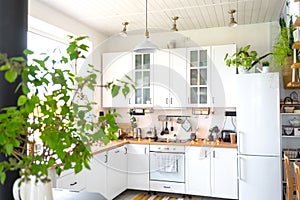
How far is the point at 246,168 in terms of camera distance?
12.0ft

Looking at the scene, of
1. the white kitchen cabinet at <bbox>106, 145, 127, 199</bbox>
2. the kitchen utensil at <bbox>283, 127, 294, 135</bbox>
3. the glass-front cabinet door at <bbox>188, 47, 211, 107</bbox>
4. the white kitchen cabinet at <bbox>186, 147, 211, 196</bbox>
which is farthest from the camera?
the glass-front cabinet door at <bbox>188, 47, 211, 107</bbox>

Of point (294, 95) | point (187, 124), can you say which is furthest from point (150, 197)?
point (294, 95)

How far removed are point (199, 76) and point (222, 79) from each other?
13.7 inches

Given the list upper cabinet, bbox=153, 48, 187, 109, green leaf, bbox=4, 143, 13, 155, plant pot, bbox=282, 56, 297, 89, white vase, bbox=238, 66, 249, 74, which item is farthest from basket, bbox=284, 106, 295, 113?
green leaf, bbox=4, 143, 13, 155

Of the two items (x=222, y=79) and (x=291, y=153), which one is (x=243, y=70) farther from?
(x=291, y=153)

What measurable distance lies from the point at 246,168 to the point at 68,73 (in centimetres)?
322

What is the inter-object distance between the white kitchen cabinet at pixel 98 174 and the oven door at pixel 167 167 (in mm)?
801

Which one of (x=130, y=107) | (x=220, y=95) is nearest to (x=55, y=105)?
(x=220, y=95)

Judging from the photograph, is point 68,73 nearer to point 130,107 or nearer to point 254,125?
point 254,125

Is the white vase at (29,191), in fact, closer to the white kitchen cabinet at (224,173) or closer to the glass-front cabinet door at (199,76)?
the white kitchen cabinet at (224,173)

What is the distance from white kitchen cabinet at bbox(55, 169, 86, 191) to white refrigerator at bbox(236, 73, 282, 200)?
2.02 metres

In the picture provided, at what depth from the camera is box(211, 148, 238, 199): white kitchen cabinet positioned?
386cm

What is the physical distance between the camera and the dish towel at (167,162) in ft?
13.4

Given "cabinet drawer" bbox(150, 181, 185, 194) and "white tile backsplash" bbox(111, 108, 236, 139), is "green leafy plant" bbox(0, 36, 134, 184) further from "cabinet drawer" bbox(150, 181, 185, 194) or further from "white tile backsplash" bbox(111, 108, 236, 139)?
"white tile backsplash" bbox(111, 108, 236, 139)
